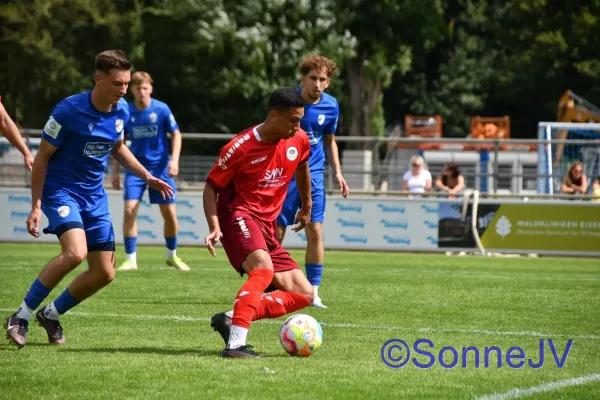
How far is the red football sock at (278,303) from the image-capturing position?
7.90 metres

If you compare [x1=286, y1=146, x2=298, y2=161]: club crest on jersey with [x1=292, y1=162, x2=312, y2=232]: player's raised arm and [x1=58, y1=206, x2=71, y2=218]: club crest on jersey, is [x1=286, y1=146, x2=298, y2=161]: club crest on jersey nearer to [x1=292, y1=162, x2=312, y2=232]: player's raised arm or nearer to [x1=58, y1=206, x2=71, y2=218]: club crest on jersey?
[x1=292, y1=162, x2=312, y2=232]: player's raised arm

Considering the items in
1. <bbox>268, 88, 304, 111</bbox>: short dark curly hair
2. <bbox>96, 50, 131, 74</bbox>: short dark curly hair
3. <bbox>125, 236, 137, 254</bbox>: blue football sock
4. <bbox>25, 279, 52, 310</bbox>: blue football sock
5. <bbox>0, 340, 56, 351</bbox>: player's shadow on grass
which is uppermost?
<bbox>96, 50, 131, 74</bbox>: short dark curly hair

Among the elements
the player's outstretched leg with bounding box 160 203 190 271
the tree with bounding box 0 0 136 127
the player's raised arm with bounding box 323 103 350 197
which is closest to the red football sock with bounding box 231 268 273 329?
the player's raised arm with bounding box 323 103 350 197

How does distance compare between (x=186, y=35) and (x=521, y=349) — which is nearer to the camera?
(x=521, y=349)

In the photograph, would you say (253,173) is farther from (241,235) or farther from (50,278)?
(50,278)

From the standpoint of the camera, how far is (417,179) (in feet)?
70.8

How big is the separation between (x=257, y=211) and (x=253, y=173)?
27 cm

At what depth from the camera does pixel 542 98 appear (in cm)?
5103

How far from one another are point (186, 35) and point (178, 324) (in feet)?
98.7

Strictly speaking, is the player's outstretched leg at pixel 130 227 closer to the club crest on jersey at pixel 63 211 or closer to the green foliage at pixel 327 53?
the club crest on jersey at pixel 63 211

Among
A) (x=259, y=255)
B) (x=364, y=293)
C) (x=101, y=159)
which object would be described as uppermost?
(x=101, y=159)

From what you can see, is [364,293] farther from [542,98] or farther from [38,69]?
[542,98]

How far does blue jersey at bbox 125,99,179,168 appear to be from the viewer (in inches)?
581

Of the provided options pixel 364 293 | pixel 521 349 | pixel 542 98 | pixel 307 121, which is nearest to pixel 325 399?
pixel 521 349
